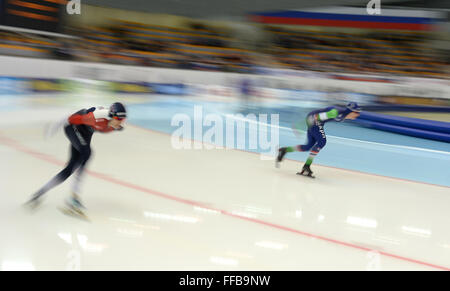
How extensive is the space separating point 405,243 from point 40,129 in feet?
18.8

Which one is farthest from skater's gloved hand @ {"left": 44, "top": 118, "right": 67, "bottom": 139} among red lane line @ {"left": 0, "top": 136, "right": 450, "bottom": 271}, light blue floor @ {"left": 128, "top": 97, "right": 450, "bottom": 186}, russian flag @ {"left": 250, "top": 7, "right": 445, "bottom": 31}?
russian flag @ {"left": 250, "top": 7, "right": 445, "bottom": 31}

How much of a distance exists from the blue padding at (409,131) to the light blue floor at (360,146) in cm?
14

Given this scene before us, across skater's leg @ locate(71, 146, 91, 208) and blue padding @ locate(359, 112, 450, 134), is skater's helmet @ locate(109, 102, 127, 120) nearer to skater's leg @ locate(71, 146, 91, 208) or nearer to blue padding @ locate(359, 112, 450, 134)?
skater's leg @ locate(71, 146, 91, 208)

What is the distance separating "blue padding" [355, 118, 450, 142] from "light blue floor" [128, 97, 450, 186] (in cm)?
14

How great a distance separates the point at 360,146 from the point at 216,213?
4.61 metres

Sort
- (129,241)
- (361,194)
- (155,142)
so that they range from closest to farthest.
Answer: (129,241), (361,194), (155,142)

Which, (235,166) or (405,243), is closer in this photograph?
(405,243)

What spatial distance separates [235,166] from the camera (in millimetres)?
5609

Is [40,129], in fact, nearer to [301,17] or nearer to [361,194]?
[361,194]

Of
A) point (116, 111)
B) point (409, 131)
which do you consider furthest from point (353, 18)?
point (116, 111)

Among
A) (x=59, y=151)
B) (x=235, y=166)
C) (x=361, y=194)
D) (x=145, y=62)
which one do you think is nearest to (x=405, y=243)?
(x=361, y=194)

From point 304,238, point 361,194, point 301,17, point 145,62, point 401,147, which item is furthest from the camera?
point 301,17

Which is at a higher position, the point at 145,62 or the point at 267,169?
the point at 145,62

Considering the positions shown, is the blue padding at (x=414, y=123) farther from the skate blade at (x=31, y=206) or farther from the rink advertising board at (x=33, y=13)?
the rink advertising board at (x=33, y=13)
